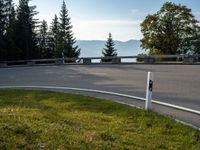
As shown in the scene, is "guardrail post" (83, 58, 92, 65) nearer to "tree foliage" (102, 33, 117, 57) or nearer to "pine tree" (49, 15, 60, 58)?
"pine tree" (49, 15, 60, 58)

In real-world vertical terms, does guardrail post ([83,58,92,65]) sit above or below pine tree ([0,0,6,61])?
below

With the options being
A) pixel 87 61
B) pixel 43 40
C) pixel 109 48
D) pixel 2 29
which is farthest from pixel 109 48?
pixel 87 61

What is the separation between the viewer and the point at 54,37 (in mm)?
A: 67750

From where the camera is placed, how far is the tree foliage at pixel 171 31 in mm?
54562

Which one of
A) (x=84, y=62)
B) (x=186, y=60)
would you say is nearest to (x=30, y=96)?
(x=186, y=60)

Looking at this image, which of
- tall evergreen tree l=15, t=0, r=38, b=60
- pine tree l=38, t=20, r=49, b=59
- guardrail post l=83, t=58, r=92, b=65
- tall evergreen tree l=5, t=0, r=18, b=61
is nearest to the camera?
guardrail post l=83, t=58, r=92, b=65

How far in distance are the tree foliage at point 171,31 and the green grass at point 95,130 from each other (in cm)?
4685

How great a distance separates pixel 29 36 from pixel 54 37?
545 inches

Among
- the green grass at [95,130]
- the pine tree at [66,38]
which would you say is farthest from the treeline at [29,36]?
the green grass at [95,130]

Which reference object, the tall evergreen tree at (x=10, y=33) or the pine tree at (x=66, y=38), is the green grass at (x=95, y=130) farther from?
the pine tree at (x=66, y=38)

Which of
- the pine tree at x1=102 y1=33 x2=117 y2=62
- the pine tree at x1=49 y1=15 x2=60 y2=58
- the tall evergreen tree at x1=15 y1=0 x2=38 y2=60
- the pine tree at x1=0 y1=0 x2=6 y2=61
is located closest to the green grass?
the pine tree at x1=0 y1=0 x2=6 y2=61

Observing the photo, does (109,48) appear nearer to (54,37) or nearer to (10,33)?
(54,37)

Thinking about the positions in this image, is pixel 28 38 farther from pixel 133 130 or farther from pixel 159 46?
pixel 133 130

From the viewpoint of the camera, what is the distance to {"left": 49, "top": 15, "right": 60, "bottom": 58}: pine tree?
64.6 meters
